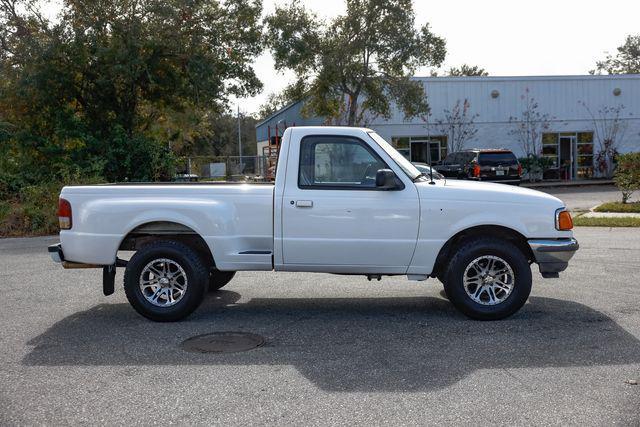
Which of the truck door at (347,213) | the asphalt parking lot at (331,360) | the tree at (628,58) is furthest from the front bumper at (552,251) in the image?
the tree at (628,58)

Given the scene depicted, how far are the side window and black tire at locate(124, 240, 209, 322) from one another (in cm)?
139

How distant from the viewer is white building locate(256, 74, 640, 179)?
3519 centimetres

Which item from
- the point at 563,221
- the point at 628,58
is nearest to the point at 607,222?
the point at 563,221

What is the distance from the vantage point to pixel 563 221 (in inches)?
271

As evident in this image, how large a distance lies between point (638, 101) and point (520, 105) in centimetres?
692

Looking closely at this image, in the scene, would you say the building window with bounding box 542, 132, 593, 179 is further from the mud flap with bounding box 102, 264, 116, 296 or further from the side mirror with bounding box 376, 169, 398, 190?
the mud flap with bounding box 102, 264, 116, 296

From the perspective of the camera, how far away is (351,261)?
272 inches

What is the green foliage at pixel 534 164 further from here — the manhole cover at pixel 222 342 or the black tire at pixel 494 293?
the manhole cover at pixel 222 342

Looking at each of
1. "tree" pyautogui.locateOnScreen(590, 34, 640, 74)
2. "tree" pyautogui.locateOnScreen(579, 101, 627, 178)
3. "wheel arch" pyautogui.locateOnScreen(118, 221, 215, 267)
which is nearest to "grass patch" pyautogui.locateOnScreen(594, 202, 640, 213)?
"wheel arch" pyautogui.locateOnScreen(118, 221, 215, 267)

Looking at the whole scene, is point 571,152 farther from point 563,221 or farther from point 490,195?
point 490,195

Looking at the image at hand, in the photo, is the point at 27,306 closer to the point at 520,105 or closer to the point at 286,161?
the point at 286,161

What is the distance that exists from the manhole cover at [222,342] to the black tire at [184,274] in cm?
57

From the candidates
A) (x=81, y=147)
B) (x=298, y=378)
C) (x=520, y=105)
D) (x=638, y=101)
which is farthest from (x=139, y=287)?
(x=638, y=101)

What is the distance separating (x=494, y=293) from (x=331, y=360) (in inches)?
83.9
